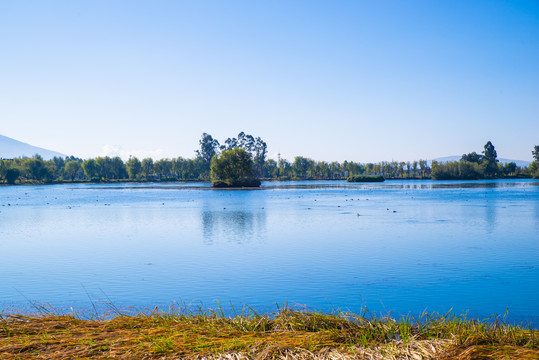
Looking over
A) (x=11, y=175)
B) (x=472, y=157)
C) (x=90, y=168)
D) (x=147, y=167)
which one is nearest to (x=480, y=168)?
(x=472, y=157)

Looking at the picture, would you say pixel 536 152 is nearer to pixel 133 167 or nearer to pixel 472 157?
pixel 472 157

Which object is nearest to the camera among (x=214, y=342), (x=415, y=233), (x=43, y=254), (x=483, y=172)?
(x=214, y=342)

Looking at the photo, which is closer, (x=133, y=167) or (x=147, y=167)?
(x=133, y=167)

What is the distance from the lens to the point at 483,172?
474ft

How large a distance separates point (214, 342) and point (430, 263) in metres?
12.1

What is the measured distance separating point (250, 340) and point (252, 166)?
132502mm

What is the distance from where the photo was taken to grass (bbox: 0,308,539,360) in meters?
4.43

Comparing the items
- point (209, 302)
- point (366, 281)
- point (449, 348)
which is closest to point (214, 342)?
point (449, 348)

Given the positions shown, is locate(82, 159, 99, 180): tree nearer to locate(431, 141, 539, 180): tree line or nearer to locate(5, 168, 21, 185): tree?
locate(5, 168, 21, 185): tree

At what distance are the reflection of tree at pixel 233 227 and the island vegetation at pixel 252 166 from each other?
347ft

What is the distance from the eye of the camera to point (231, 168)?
316 feet

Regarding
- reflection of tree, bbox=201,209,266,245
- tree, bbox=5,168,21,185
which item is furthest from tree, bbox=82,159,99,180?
reflection of tree, bbox=201,209,266,245

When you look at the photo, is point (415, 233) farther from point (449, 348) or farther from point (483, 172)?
point (483, 172)

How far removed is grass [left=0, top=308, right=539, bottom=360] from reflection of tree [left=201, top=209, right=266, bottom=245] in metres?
14.8
